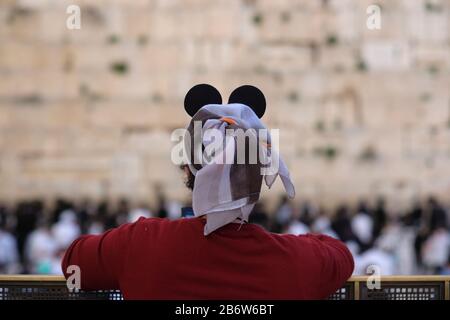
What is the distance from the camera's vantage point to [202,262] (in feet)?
6.51

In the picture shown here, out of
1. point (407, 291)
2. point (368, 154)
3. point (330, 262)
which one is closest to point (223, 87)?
point (368, 154)

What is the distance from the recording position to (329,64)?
13414 millimetres

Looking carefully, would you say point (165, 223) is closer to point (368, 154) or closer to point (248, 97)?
point (248, 97)

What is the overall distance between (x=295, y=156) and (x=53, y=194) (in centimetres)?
324

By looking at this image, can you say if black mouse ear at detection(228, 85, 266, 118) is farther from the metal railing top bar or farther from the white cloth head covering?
the metal railing top bar

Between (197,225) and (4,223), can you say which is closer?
(197,225)

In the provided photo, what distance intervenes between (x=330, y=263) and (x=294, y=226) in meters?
8.71

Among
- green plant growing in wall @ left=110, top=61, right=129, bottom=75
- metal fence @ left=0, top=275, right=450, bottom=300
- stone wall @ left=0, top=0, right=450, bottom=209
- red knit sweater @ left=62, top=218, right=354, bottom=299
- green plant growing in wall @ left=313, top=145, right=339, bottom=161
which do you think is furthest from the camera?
green plant growing in wall @ left=110, top=61, right=129, bottom=75

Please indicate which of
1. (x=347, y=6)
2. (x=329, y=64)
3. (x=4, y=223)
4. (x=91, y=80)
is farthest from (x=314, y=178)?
(x=4, y=223)

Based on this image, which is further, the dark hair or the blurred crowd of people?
the blurred crowd of people

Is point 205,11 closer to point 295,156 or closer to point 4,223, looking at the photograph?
point 295,156

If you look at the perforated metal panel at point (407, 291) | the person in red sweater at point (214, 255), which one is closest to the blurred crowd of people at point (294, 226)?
the perforated metal panel at point (407, 291)

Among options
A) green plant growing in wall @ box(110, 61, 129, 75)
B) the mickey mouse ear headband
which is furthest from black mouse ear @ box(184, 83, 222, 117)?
green plant growing in wall @ box(110, 61, 129, 75)

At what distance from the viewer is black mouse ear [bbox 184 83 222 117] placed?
2189 millimetres
